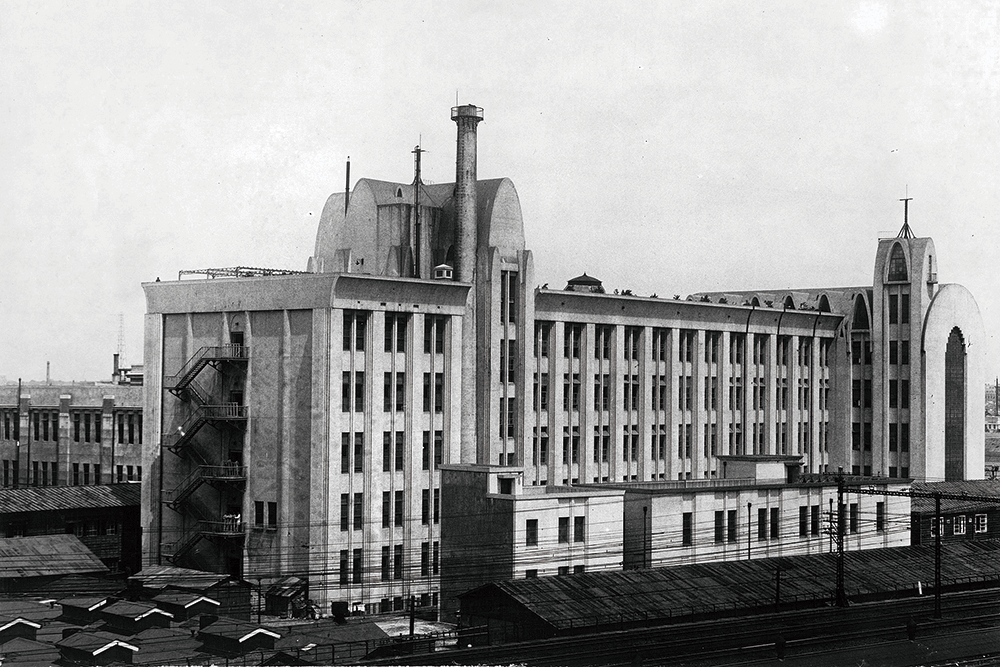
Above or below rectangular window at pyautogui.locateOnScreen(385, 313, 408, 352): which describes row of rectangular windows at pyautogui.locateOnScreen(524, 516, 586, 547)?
below

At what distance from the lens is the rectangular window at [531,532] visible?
213 ft

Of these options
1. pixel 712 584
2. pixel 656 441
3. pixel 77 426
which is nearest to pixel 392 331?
pixel 712 584

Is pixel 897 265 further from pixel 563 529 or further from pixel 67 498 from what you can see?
pixel 67 498

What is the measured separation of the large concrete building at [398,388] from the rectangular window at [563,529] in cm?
332

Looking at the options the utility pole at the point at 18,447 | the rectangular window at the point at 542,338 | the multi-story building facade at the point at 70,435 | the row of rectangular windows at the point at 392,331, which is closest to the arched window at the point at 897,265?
the rectangular window at the point at 542,338

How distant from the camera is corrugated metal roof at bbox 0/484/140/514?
7894cm

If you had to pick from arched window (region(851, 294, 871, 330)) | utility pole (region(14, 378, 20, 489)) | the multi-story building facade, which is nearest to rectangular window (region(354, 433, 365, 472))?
the multi-story building facade

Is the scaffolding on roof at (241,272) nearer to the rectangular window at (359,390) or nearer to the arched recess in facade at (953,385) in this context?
the rectangular window at (359,390)

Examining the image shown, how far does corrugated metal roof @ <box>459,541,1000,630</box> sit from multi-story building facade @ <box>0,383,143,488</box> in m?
47.6

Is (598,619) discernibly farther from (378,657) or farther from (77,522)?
(77,522)

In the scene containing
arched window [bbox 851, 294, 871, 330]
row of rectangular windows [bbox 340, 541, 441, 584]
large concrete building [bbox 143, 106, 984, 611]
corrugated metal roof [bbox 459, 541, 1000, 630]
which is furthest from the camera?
arched window [bbox 851, 294, 871, 330]

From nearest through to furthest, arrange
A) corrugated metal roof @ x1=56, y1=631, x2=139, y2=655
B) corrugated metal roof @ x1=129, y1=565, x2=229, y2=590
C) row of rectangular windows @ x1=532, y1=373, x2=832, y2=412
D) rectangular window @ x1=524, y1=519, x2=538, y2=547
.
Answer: corrugated metal roof @ x1=56, y1=631, x2=139, y2=655 → rectangular window @ x1=524, y1=519, x2=538, y2=547 → corrugated metal roof @ x1=129, y1=565, x2=229, y2=590 → row of rectangular windows @ x1=532, y1=373, x2=832, y2=412

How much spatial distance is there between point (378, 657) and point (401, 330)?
25.2 m

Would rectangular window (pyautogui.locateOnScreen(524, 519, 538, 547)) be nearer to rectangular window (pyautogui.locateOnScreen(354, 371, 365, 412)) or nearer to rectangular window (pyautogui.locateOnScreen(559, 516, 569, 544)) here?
rectangular window (pyautogui.locateOnScreen(559, 516, 569, 544))
